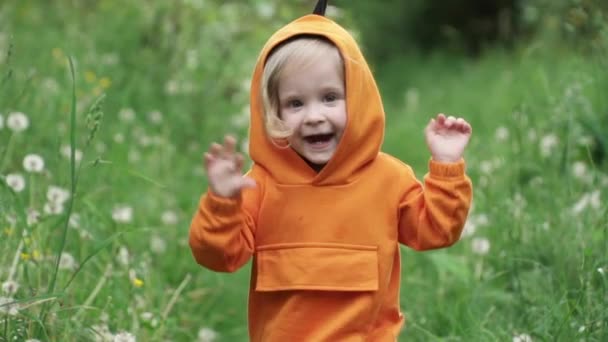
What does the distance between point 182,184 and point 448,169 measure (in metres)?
2.88

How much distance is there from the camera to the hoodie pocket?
271 centimetres

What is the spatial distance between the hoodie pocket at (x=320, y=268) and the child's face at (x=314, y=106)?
22 cm

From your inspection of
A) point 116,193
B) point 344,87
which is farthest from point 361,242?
point 116,193

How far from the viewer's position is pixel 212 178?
2.56 m

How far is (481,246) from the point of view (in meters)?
4.27

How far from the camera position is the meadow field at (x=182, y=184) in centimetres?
326

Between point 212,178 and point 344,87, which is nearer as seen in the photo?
point 212,178

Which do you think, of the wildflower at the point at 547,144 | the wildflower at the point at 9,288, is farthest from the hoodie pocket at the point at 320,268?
the wildflower at the point at 547,144

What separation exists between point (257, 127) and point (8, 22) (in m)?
4.44

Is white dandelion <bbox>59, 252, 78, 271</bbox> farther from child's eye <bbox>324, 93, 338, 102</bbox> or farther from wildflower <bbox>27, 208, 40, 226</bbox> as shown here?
child's eye <bbox>324, 93, 338, 102</bbox>

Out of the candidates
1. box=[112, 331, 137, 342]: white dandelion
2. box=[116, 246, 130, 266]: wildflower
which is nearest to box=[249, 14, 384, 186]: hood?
box=[112, 331, 137, 342]: white dandelion

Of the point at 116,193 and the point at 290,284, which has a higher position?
the point at 290,284

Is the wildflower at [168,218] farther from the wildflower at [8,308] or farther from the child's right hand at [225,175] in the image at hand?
the child's right hand at [225,175]

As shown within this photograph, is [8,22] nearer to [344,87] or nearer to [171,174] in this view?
[171,174]
